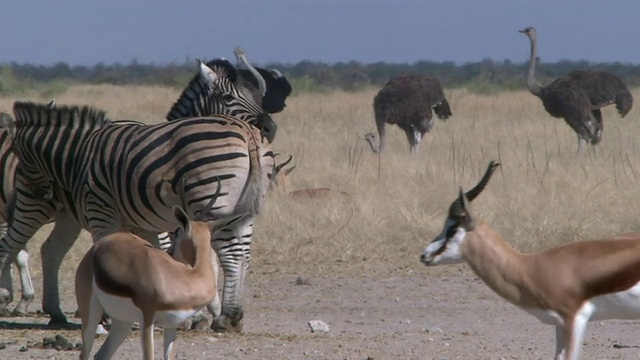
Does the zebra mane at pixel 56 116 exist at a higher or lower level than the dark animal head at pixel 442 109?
higher

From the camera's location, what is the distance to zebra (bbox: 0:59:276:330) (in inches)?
378

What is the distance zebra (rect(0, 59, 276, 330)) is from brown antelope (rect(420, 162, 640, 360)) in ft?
9.20

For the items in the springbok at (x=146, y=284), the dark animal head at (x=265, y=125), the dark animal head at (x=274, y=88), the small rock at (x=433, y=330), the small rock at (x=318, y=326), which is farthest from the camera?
the dark animal head at (x=274, y=88)

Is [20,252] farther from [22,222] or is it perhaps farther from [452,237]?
[452,237]

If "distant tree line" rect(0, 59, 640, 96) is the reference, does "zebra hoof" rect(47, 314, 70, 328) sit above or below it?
above

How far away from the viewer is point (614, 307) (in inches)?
266

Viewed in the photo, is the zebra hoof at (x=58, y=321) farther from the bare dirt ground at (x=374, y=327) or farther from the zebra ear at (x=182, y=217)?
the zebra ear at (x=182, y=217)

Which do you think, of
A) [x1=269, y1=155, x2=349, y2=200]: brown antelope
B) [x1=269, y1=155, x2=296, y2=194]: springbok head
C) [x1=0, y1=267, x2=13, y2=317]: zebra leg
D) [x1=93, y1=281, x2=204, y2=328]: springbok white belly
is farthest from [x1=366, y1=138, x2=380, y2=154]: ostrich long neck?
[x1=93, y1=281, x2=204, y2=328]: springbok white belly

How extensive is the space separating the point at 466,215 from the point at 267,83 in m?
4.73

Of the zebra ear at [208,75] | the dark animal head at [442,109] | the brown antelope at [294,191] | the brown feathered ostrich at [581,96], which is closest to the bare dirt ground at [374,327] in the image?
the zebra ear at [208,75]

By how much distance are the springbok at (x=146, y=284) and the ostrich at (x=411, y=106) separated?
14.3 metres

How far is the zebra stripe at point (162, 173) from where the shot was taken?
8336 millimetres

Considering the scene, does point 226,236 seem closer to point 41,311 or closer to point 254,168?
point 254,168

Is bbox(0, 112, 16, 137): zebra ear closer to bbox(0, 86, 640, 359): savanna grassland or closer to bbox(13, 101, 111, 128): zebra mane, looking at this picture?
bbox(13, 101, 111, 128): zebra mane
